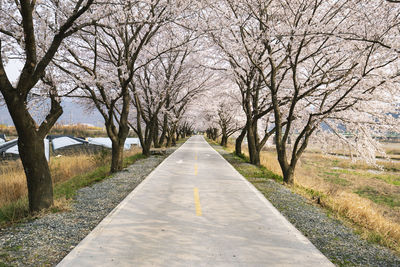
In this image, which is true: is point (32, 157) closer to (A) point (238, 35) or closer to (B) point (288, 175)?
(B) point (288, 175)

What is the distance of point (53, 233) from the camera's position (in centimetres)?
480

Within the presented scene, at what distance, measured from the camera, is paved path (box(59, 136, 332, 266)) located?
3.91 metres

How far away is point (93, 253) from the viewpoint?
4031 mm

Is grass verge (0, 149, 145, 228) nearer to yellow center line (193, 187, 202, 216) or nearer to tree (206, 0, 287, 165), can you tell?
yellow center line (193, 187, 202, 216)

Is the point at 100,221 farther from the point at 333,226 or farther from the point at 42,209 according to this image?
the point at 333,226

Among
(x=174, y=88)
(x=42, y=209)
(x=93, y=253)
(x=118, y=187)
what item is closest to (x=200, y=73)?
(x=174, y=88)

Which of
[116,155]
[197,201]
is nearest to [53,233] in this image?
[197,201]

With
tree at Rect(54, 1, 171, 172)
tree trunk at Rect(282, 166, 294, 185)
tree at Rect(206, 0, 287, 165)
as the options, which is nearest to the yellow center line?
tree trunk at Rect(282, 166, 294, 185)

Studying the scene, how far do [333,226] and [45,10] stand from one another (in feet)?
34.7

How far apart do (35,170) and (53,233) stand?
Answer: 183 cm

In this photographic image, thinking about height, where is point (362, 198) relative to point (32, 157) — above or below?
below

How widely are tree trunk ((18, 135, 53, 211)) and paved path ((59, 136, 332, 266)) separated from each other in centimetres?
173

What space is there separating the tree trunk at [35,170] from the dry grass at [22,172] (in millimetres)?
2570

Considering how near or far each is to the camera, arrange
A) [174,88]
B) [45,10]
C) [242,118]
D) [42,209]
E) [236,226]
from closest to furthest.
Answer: [236,226] < [42,209] < [45,10] < [174,88] < [242,118]
